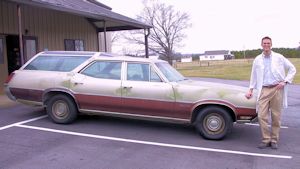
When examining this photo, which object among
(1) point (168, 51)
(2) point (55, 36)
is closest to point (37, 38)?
(2) point (55, 36)

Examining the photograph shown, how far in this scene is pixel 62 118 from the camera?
817cm

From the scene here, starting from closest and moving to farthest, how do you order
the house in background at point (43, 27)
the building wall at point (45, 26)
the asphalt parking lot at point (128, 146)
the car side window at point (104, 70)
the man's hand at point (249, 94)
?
1. the asphalt parking lot at point (128, 146)
2. the man's hand at point (249, 94)
3. the car side window at point (104, 70)
4. the house in background at point (43, 27)
5. the building wall at point (45, 26)

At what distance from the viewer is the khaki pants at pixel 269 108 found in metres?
6.68

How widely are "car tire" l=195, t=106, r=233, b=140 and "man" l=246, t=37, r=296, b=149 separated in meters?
0.64

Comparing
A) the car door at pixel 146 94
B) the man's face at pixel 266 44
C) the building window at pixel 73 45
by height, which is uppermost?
the building window at pixel 73 45

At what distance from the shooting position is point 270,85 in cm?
666

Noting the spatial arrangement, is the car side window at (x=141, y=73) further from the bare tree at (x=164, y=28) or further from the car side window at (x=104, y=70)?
the bare tree at (x=164, y=28)

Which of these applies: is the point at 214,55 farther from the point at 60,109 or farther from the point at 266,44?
the point at 266,44

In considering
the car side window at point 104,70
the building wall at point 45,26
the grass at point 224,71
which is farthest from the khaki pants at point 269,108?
the grass at point 224,71

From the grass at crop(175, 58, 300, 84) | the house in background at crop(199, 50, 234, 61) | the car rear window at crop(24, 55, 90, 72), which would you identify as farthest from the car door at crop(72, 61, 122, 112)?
the house in background at crop(199, 50, 234, 61)

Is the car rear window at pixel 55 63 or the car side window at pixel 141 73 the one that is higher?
the car rear window at pixel 55 63

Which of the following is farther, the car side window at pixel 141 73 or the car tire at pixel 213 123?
the car side window at pixel 141 73

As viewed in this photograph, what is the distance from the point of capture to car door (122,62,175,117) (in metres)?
7.43

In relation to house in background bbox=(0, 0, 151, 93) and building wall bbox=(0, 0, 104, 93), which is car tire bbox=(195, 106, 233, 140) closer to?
house in background bbox=(0, 0, 151, 93)
